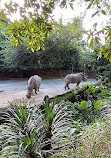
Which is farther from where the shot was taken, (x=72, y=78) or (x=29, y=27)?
(x=72, y=78)

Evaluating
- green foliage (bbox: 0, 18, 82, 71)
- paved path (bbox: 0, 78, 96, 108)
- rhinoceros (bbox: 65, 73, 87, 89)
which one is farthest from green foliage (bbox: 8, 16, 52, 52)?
green foliage (bbox: 0, 18, 82, 71)

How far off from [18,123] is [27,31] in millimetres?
1152

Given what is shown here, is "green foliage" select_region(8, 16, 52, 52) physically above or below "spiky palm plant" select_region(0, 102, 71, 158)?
above

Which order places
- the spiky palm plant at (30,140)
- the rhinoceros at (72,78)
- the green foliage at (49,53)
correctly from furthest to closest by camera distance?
the green foliage at (49,53)
the rhinoceros at (72,78)
the spiky palm plant at (30,140)

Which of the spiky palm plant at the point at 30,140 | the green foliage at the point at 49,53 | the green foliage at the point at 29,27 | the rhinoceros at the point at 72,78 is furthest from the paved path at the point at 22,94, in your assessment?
the green foliage at the point at 49,53

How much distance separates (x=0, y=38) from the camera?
29.6ft

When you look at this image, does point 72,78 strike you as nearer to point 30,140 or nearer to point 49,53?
point 30,140

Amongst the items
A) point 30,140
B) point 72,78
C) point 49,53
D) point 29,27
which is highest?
point 49,53

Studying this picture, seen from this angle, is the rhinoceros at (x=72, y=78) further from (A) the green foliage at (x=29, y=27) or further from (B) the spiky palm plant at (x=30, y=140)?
(A) the green foliage at (x=29, y=27)

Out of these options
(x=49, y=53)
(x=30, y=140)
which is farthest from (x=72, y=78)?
(x=49, y=53)

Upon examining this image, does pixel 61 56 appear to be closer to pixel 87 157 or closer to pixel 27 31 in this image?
pixel 27 31

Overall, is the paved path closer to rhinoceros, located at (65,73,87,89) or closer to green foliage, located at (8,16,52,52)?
rhinoceros, located at (65,73,87,89)

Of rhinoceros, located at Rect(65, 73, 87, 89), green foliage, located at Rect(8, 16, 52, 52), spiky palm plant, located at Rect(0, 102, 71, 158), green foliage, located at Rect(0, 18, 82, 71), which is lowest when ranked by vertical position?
spiky palm plant, located at Rect(0, 102, 71, 158)

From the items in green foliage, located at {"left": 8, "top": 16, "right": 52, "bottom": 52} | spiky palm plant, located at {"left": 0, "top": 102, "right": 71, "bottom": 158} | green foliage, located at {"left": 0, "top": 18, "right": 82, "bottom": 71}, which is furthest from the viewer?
green foliage, located at {"left": 0, "top": 18, "right": 82, "bottom": 71}
